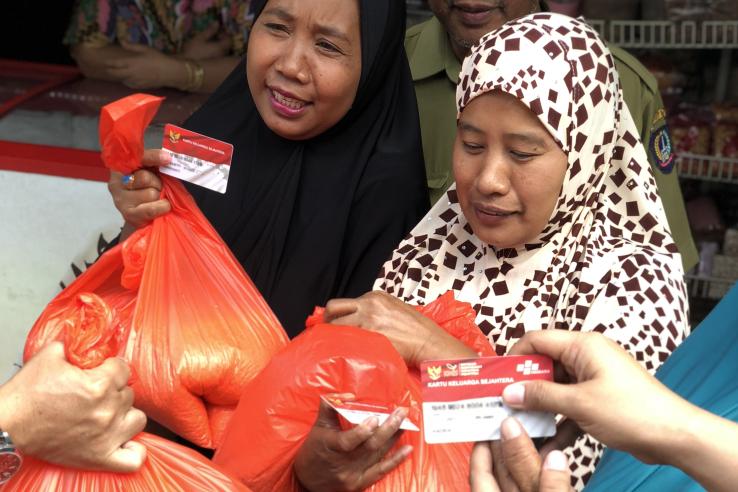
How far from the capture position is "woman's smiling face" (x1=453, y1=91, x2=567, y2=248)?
185cm

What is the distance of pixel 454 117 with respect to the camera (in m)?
2.86

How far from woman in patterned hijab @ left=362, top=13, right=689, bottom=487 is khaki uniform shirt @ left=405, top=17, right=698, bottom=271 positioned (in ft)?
2.46

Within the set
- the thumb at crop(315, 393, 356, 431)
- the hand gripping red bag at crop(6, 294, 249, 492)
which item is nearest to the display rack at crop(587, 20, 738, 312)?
the thumb at crop(315, 393, 356, 431)

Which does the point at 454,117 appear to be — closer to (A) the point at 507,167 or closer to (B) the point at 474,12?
(B) the point at 474,12

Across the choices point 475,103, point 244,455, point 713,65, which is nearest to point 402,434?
point 244,455

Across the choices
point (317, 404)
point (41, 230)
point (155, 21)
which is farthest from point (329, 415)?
point (155, 21)

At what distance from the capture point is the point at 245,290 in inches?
81.4

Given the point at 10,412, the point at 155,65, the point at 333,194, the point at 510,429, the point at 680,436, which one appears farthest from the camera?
the point at 155,65

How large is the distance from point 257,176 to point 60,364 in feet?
3.74

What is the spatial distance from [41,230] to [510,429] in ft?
7.62

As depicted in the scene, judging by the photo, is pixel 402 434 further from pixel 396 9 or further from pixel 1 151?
pixel 1 151

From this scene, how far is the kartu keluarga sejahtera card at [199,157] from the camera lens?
1946mm

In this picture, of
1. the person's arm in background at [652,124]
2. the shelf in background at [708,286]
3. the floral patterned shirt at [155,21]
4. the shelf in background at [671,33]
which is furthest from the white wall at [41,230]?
the shelf in background at [708,286]

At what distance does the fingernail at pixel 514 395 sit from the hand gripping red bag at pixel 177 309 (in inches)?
34.0
